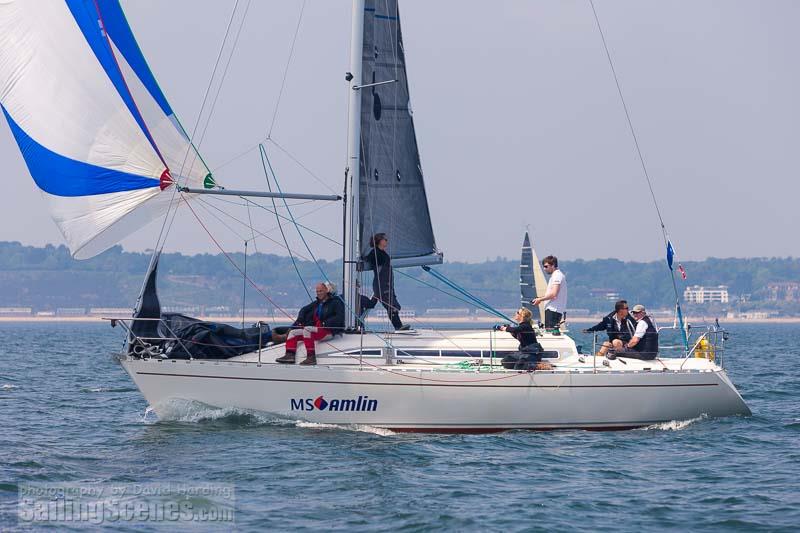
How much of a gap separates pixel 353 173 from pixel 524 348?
348 centimetres

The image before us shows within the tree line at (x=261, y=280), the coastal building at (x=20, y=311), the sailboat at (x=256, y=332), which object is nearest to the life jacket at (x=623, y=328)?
the sailboat at (x=256, y=332)

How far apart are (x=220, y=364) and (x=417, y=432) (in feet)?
8.84

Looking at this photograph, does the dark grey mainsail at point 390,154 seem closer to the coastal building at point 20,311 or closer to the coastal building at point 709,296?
the coastal building at point 709,296

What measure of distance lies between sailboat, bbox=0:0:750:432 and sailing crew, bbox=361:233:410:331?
0.20 metres

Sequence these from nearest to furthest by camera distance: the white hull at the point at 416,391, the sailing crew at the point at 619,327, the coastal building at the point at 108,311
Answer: the white hull at the point at 416,391 < the sailing crew at the point at 619,327 < the coastal building at the point at 108,311

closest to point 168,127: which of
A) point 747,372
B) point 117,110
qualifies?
point 117,110

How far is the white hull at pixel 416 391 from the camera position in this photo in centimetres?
1394

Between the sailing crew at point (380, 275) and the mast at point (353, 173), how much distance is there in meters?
0.20

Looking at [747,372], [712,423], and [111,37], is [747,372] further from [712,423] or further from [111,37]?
[111,37]

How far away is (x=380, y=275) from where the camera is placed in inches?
597

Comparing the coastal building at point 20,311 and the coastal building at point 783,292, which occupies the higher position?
the coastal building at point 783,292

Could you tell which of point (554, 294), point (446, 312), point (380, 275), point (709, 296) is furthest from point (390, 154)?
point (709, 296)

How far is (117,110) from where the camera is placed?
14.7m

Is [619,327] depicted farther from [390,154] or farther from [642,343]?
[390,154]
